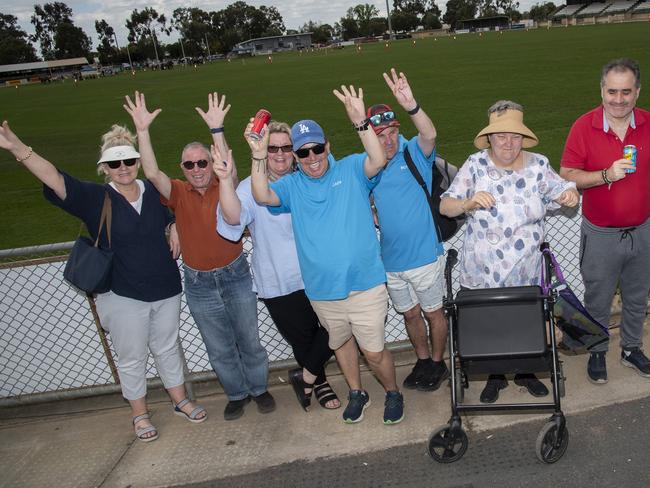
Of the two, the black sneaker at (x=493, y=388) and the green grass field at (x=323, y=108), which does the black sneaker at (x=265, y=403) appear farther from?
the green grass field at (x=323, y=108)

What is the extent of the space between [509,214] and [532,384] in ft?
4.27

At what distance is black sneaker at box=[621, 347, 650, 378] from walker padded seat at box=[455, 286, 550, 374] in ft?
3.83

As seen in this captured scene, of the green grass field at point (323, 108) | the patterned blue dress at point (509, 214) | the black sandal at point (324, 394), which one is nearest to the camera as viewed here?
the patterned blue dress at point (509, 214)

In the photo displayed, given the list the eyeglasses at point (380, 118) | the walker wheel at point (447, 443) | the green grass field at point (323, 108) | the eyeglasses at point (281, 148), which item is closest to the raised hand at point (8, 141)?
the eyeglasses at point (281, 148)

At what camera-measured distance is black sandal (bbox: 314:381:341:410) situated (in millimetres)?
4164

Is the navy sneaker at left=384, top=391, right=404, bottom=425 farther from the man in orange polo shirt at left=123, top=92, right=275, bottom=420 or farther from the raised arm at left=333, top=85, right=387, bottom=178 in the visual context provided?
the raised arm at left=333, top=85, right=387, bottom=178

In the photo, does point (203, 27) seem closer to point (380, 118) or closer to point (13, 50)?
point (13, 50)

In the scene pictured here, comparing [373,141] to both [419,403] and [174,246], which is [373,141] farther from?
[419,403]

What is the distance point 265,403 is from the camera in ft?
13.8

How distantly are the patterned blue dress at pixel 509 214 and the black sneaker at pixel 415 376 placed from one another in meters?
0.89

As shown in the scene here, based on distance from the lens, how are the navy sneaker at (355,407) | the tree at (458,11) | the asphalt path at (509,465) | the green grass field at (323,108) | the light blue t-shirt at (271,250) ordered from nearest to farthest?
the asphalt path at (509,465) → the light blue t-shirt at (271,250) → the navy sneaker at (355,407) → the green grass field at (323,108) → the tree at (458,11)

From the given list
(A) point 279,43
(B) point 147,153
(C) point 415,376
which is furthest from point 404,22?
(B) point 147,153

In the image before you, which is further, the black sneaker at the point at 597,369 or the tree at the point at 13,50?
the tree at the point at 13,50

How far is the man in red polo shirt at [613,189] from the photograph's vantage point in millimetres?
3527
